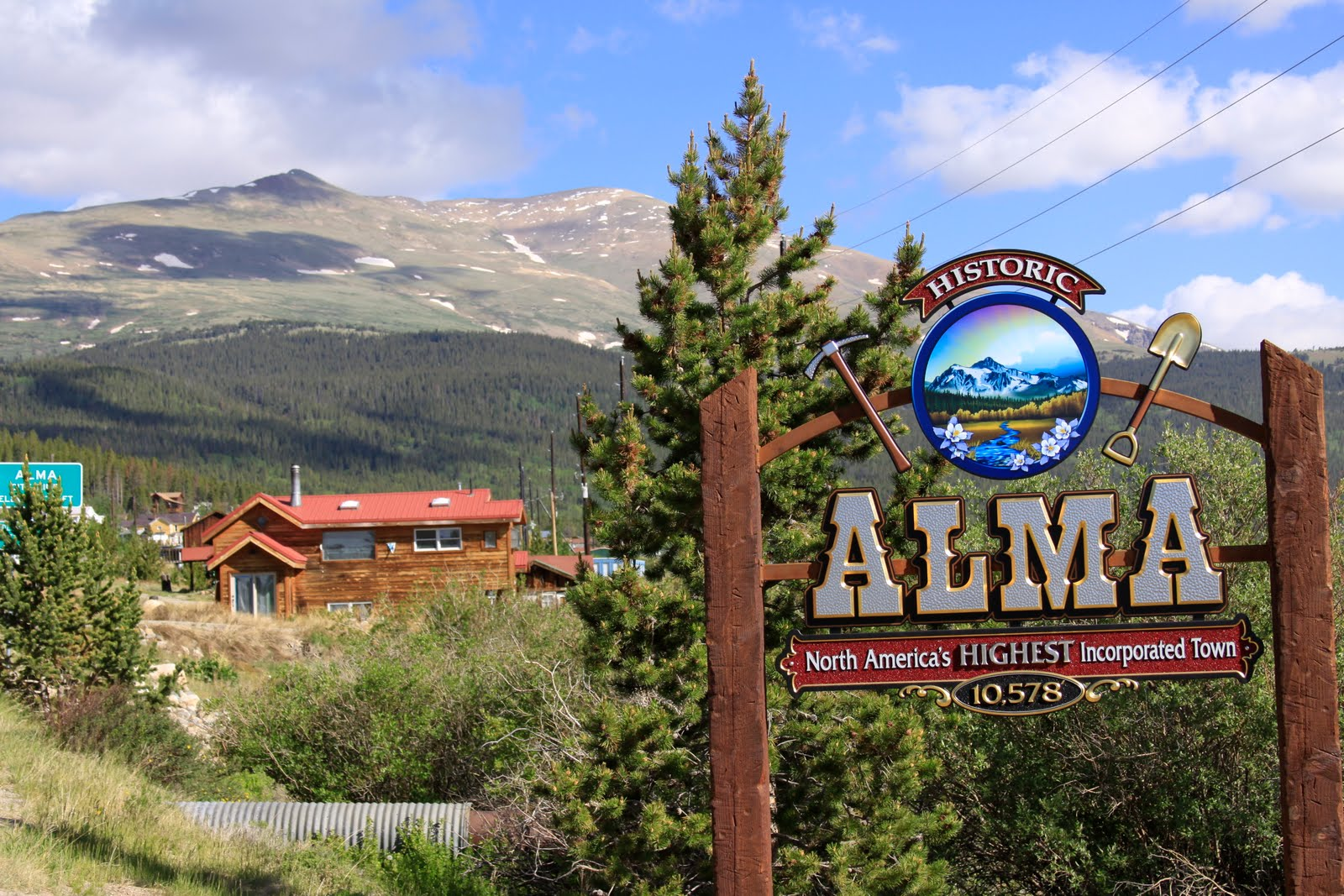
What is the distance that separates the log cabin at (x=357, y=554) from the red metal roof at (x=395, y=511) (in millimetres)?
49

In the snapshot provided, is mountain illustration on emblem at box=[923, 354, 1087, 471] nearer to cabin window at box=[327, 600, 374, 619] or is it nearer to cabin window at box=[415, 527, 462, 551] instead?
cabin window at box=[415, 527, 462, 551]

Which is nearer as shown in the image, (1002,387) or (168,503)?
(1002,387)

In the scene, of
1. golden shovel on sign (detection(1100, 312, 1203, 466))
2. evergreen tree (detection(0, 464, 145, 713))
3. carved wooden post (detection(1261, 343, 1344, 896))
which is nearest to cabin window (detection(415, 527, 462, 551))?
evergreen tree (detection(0, 464, 145, 713))

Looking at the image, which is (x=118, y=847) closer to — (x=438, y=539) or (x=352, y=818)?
(x=352, y=818)

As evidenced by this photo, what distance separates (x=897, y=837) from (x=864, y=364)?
5.37m

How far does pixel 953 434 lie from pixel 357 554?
158ft

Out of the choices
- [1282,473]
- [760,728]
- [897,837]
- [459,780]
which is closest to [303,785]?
[459,780]

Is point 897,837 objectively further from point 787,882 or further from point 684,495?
point 684,495

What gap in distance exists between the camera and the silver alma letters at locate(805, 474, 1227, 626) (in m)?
8.89

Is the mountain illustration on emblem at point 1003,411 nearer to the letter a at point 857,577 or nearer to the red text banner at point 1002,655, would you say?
the letter a at point 857,577

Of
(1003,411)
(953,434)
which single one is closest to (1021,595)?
(953,434)

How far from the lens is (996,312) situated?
9281mm

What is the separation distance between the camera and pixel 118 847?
1302cm

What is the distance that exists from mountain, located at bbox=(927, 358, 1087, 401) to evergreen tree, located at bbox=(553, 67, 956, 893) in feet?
14.0
